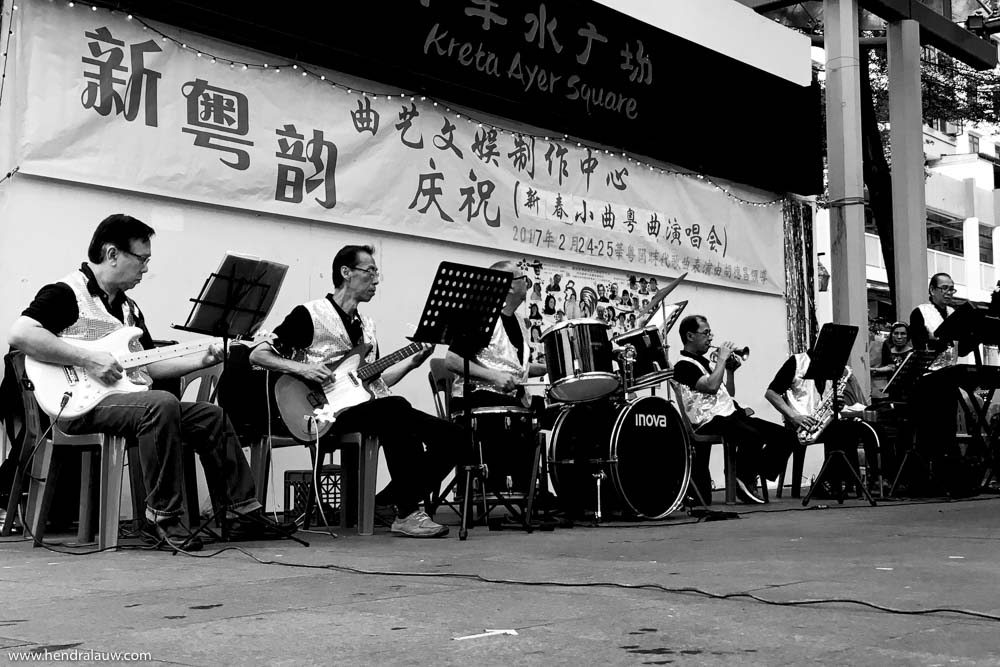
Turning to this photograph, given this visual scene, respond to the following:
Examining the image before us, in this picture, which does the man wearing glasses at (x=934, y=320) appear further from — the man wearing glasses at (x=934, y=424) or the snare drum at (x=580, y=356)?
the snare drum at (x=580, y=356)

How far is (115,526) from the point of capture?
17.7 feet

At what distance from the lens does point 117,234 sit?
18.3 feet

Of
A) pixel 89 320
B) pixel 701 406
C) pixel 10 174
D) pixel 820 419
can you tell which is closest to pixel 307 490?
pixel 89 320

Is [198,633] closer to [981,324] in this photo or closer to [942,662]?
[942,662]

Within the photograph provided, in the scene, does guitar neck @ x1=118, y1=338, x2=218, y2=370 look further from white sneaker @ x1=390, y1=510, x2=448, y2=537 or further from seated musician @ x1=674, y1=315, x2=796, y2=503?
seated musician @ x1=674, y1=315, x2=796, y2=503

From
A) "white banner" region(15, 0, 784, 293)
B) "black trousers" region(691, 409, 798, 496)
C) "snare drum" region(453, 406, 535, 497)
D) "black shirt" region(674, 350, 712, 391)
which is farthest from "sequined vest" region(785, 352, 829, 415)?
"snare drum" region(453, 406, 535, 497)

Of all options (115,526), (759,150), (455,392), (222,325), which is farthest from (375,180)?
(759,150)

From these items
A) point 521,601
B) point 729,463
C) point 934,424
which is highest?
point 934,424

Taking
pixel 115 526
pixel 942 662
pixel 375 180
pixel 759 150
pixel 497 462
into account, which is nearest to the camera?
pixel 942 662

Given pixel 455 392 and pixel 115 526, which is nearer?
pixel 115 526

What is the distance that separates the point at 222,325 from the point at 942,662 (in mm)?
3698

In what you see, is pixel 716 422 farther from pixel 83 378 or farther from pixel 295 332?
pixel 83 378

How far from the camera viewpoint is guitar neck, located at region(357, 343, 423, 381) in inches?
253

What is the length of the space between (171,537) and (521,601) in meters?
2.44
